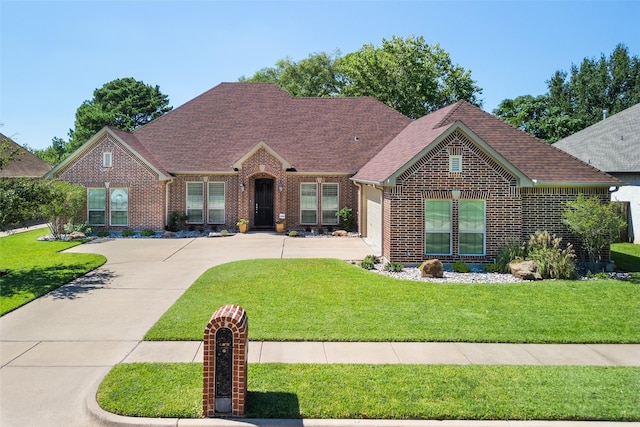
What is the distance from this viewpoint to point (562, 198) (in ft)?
50.9

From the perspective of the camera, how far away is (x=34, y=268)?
1416 centimetres

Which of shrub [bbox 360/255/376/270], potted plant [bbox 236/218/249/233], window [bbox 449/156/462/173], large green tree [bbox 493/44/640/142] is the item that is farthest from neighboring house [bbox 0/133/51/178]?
large green tree [bbox 493/44/640/142]

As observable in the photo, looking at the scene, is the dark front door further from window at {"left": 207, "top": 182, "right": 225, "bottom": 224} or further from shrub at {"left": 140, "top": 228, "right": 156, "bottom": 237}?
shrub at {"left": 140, "top": 228, "right": 156, "bottom": 237}

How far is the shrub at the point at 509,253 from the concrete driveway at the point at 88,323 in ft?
15.6

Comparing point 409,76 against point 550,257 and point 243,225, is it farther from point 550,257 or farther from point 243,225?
point 550,257

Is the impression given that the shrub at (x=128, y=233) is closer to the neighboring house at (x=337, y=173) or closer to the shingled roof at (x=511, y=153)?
the neighboring house at (x=337, y=173)

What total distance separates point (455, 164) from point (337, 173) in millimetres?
9050

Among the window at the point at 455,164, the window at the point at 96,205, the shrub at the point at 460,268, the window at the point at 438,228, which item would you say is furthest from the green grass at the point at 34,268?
the window at the point at 455,164

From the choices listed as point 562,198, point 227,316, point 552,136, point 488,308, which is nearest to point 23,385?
point 227,316

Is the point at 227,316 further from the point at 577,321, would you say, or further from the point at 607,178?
the point at 607,178

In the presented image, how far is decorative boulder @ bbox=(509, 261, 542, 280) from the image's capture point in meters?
13.3

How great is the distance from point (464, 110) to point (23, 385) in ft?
55.9

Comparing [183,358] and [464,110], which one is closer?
[183,358]

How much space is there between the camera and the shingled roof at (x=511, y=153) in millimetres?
15227
